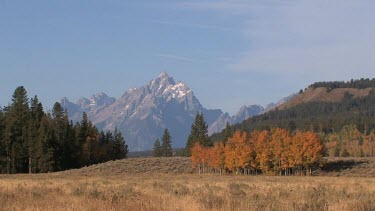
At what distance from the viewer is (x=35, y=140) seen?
298 ft

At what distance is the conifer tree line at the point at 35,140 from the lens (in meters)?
90.6

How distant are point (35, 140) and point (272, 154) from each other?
148 ft

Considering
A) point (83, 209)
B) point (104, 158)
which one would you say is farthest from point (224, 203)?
point (104, 158)

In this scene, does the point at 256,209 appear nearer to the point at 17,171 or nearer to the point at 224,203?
the point at 224,203

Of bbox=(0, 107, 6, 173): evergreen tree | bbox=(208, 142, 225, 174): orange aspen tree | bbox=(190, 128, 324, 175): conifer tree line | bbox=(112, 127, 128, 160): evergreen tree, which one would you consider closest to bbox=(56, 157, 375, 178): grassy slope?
bbox=(190, 128, 324, 175): conifer tree line

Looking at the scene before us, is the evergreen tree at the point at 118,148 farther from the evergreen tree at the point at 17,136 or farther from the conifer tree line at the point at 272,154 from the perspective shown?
the conifer tree line at the point at 272,154

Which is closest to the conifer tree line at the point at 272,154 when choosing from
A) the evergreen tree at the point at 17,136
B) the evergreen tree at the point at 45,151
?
the evergreen tree at the point at 45,151

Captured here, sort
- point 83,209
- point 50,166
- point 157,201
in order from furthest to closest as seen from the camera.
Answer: point 50,166
point 157,201
point 83,209

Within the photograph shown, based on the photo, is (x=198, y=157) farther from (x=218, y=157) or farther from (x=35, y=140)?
(x=35, y=140)

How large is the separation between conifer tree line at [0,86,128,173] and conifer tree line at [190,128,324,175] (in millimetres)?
30851

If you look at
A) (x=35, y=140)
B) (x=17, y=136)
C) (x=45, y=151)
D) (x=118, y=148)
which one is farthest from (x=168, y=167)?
(x=118, y=148)

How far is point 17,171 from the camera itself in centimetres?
9269

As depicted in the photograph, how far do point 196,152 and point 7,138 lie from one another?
3829 centimetres

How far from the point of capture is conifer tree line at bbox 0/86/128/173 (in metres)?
90.6
